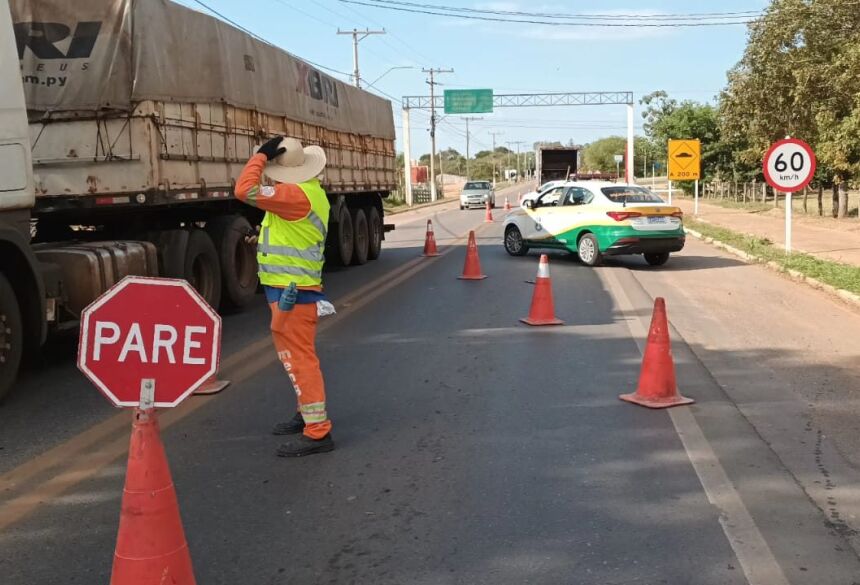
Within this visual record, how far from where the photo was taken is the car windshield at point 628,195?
15547 mm

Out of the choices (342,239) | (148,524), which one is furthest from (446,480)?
(342,239)

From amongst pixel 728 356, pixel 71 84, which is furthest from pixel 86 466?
pixel 728 356

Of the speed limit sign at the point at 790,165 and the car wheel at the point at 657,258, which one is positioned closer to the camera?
the speed limit sign at the point at 790,165

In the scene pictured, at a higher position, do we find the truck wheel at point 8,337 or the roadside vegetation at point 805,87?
the roadside vegetation at point 805,87

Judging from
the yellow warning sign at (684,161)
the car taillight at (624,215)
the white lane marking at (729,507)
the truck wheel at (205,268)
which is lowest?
the white lane marking at (729,507)

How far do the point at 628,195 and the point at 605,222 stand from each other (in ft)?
2.59

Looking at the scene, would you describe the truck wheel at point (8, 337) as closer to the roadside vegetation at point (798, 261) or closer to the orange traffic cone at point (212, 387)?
the orange traffic cone at point (212, 387)

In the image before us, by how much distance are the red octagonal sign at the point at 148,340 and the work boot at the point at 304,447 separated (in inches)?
74.9

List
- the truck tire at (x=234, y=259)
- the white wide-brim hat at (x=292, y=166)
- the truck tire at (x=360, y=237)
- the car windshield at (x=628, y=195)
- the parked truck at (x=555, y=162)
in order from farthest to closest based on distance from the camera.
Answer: the parked truck at (x=555, y=162), the truck tire at (x=360, y=237), the car windshield at (x=628, y=195), the truck tire at (x=234, y=259), the white wide-brim hat at (x=292, y=166)

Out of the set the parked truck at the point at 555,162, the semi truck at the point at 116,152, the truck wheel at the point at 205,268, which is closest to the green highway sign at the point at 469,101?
the parked truck at the point at 555,162

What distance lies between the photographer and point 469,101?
56.1 m

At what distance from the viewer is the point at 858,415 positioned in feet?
19.6

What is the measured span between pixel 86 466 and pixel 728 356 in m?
5.75

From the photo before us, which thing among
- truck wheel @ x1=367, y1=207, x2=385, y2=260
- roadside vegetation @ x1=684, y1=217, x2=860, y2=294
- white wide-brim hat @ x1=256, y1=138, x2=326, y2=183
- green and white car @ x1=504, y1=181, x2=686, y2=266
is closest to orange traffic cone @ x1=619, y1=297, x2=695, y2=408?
white wide-brim hat @ x1=256, y1=138, x2=326, y2=183
